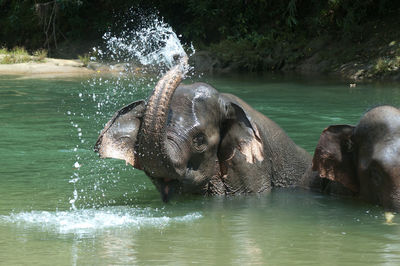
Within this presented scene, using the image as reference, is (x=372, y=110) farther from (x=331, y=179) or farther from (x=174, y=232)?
(x=174, y=232)

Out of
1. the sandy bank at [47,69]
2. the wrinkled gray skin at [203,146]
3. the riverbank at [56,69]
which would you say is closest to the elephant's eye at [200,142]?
the wrinkled gray skin at [203,146]

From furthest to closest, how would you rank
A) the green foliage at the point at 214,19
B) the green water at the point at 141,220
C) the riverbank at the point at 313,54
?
1. the green foliage at the point at 214,19
2. the riverbank at the point at 313,54
3. the green water at the point at 141,220

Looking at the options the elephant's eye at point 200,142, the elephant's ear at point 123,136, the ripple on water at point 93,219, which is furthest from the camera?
the elephant's eye at point 200,142

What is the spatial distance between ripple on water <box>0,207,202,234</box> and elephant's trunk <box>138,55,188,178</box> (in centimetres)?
50

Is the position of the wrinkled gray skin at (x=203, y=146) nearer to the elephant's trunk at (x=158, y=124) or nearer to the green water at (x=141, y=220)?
the elephant's trunk at (x=158, y=124)

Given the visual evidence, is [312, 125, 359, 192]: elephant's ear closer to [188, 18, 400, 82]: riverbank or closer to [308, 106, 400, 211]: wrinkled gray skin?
[308, 106, 400, 211]: wrinkled gray skin

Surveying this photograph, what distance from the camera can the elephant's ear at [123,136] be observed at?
6930 millimetres

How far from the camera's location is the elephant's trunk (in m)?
6.38

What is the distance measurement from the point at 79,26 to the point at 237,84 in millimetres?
12369

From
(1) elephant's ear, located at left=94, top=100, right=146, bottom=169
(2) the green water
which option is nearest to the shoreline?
(2) the green water

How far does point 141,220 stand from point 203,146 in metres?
0.97

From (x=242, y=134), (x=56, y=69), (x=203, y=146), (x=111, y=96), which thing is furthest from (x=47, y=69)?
(x=203, y=146)

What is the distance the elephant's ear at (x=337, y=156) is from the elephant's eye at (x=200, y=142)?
108 centimetres

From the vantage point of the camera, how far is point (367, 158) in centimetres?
706
